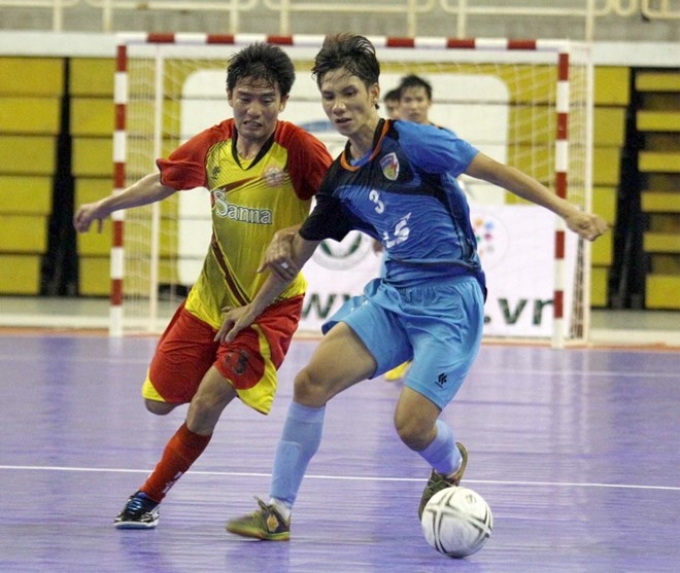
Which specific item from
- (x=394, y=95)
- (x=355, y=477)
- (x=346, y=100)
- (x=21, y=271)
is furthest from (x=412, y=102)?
(x=21, y=271)

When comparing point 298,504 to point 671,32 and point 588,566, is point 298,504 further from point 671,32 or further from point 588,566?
point 671,32

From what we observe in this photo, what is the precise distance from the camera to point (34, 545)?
460 centimetres

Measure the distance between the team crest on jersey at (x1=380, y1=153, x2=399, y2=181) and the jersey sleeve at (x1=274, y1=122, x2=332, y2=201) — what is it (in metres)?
0.39

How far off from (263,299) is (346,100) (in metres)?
0.76

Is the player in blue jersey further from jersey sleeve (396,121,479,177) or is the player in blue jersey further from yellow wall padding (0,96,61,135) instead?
yellow wall padding (0,96,61,135)

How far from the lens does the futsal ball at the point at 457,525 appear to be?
4.45 meters

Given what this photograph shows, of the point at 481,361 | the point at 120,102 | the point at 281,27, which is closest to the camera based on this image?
the point at 481,361

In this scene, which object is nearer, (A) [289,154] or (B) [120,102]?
(A) [289,154]

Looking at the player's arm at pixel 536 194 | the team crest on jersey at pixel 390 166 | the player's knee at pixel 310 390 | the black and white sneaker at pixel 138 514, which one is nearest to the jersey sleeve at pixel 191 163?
the team crest on jersey at pixel 390 166

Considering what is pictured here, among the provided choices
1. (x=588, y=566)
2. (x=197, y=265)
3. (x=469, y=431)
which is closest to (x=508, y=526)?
(x=588, y=566)

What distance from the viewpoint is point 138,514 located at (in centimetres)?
489

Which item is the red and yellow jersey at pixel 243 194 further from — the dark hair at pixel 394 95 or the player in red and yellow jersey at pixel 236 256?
the dark hair at pixel 394 95

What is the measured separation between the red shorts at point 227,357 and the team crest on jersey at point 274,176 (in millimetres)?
442

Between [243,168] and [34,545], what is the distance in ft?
4.92
